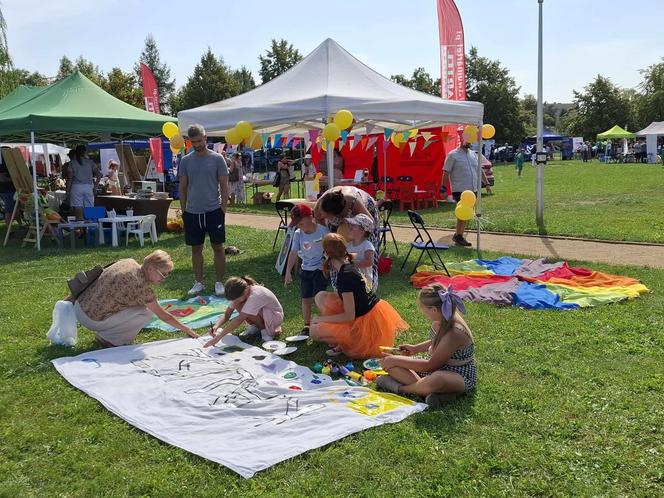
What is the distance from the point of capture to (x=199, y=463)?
10.9ft

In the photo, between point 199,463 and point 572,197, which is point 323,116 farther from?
point 572,197

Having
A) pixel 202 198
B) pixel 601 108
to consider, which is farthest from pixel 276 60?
pixel 202 198

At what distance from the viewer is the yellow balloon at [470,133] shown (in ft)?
33.3

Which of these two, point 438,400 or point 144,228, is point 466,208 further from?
point 144,228

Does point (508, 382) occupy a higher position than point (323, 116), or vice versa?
point (323, 116)

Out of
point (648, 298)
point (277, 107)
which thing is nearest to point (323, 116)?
point (277, 107)

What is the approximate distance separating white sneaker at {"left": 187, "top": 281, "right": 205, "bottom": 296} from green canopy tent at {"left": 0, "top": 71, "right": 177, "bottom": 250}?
5000 millimetres

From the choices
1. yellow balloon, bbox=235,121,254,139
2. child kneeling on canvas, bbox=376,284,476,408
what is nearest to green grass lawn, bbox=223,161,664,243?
yellow balloon, bbox=235,121,254,139

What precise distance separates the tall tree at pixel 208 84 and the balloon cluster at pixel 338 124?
4540cm

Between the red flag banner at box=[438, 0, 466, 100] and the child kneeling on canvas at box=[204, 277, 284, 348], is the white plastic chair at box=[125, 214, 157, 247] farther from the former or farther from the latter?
the red flag banner at box=[438, 0, 466, 100]

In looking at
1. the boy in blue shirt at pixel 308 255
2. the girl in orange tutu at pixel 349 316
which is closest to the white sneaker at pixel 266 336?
the boy in blue shirt at pixel 308 255

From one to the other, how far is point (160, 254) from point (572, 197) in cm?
1540

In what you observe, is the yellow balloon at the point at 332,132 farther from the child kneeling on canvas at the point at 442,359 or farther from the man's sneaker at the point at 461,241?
the child kneeling on canvas at the point at 442,359

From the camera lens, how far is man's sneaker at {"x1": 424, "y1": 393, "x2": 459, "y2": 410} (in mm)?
3947
